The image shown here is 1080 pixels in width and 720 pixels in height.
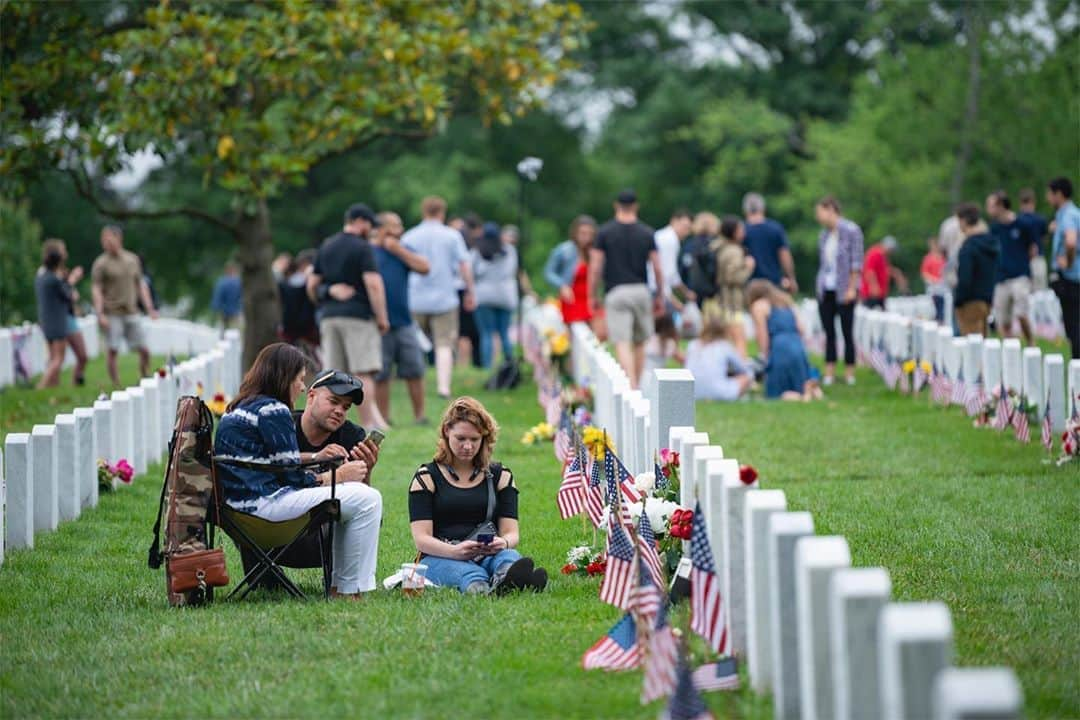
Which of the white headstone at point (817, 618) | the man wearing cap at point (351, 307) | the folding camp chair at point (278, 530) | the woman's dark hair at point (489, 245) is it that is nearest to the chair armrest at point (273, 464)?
the folding camp chair at point (278, 530)

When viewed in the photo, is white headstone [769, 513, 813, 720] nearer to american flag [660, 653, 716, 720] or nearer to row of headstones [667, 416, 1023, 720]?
row of headstones [667, 416, 1023, 720]

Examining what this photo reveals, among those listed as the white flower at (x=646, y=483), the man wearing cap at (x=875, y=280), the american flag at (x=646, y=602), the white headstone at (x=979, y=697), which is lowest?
the american flag at (x=646, y=602)

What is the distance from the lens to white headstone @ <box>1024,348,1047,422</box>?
14859 millimetres

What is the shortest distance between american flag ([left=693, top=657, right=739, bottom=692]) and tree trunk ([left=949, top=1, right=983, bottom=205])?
112 feet

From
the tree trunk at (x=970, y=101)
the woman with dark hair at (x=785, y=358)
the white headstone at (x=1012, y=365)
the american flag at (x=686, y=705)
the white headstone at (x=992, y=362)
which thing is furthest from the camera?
the tree trunk at (x=970, y=101)

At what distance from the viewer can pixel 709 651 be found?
23.8ft

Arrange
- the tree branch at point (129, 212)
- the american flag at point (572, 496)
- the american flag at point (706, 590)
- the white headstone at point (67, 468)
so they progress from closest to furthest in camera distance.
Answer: the american flag at point (706, 590) < the american flag at point (572, 496) < the white headstone at point (67, 468) < the tree branch at point (129, 212)

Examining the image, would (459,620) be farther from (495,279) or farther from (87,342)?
(87,342)

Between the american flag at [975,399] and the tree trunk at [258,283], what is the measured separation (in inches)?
339

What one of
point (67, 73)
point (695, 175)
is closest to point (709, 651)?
point (67, 73)

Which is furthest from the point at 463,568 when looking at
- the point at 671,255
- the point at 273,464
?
the point at 671,255

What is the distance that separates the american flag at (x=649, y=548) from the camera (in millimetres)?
7848

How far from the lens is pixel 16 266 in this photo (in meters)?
31.9

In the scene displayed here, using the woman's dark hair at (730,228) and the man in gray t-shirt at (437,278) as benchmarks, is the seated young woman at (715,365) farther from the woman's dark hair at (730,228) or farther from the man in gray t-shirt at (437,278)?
the man in gray t-shirt at (437,278)
